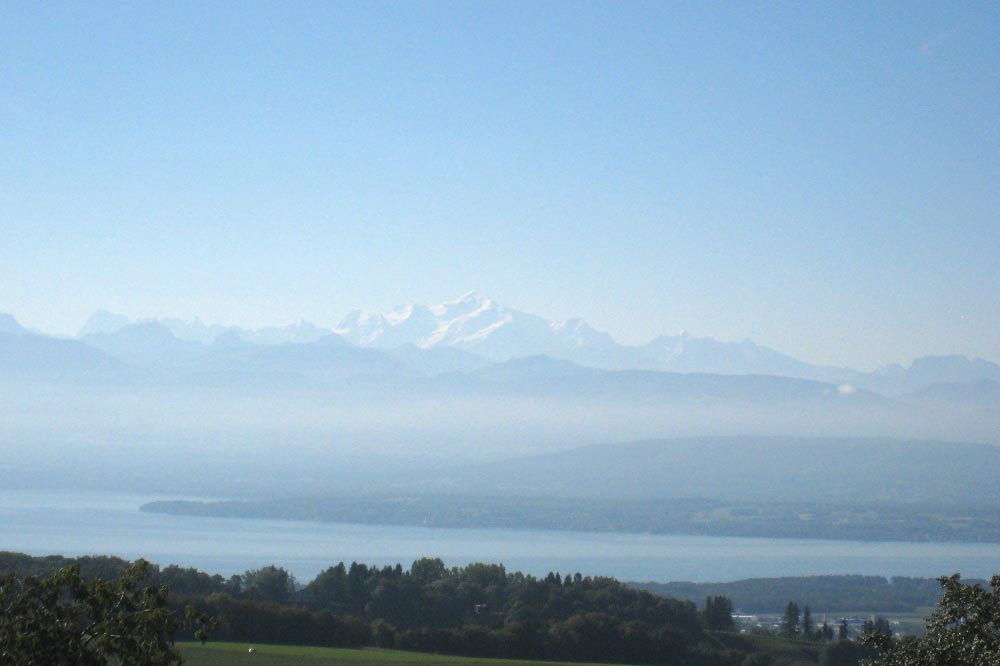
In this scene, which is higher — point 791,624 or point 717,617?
point 717,617

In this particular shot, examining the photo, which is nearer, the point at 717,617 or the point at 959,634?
the point at 959,634

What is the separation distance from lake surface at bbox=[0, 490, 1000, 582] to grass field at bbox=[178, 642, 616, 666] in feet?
131

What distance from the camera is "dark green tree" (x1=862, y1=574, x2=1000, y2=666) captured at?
11.5 meters

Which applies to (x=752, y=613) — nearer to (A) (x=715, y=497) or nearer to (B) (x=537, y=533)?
(B) (x=537, y=533)

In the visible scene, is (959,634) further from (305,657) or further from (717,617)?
(717,617)

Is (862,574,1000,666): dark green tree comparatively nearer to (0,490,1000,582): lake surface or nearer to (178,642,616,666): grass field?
(178,642,616,666): grass field

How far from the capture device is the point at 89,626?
1066cm

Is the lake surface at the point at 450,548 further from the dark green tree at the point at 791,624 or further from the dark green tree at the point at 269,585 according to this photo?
the dark green tree at the point at 791,624

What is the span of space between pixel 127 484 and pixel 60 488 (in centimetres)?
1280

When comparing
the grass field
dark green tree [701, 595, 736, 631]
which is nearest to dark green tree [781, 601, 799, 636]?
dark green tree [701, 595, 736, 631]

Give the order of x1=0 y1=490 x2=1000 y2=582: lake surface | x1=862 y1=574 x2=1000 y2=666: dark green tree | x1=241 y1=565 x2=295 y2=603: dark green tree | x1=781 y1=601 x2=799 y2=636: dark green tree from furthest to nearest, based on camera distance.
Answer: x1=0 y1=490 x2=1000 y2=582: lake surface → x1=781 y1=601 x2=799 y2=636: dark green tree → x1=241 y1=565 x2=295 y2=603: dark green tree → x1=862 y1=574 x2=1000 y2=666: dark green tree

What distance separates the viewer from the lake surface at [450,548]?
85.1 m

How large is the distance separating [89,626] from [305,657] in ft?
62.0

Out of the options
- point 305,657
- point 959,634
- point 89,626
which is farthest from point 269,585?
point 959,634
